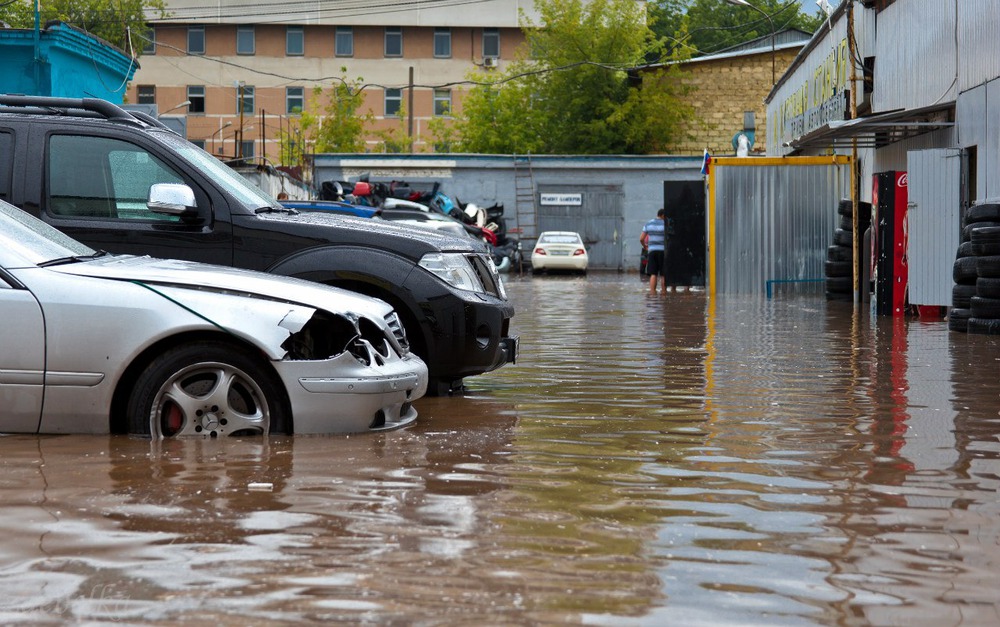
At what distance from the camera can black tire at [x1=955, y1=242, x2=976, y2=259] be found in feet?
52.3

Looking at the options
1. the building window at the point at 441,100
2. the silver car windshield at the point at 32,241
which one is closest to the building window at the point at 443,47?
the building window at the point at 441,100

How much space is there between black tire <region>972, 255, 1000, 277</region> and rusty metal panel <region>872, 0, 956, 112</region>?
401 cm

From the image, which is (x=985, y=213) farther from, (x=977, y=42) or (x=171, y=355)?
(x=171, y=355)

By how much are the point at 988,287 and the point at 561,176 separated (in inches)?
1469

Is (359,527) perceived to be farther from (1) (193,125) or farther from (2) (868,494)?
(1) (193,125)

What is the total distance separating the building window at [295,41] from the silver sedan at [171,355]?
71.6m

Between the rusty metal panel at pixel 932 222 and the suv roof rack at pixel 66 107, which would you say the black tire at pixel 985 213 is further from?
the suv roof rack at pixel 66 107

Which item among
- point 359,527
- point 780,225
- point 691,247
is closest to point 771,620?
point 359,527

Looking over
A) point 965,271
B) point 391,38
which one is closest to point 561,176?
point 391,38

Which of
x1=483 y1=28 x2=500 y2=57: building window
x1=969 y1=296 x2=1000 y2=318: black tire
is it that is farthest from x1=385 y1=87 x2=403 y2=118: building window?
x1=969 y1=296 x2=1000 y2=318: black tire

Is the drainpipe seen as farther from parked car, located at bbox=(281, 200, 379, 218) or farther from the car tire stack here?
the car tire stack

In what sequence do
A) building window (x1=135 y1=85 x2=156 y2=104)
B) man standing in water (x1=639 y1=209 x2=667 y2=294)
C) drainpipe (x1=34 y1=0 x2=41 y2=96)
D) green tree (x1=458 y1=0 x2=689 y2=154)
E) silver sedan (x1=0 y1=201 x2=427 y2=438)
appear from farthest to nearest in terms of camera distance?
building window (x1=135 y1=85 x2=156 y2=104)
green tree (x1=458 y1=0 x2=689 y2=154)
man standing in water (x1=639 y1=209 x2=667 y2=294)
drainpipe (x1=34 y1=0 x2=41 y2=96)
silver sedan (x1=0 y1=201 x2=427 y2=438)

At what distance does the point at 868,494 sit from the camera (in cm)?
584

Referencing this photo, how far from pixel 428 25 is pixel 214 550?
74.1 meters
